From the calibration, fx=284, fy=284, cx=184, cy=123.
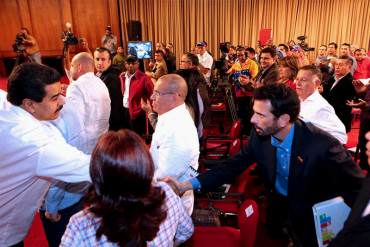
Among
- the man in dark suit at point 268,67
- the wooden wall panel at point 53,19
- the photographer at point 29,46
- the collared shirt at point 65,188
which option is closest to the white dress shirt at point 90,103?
the collared shirt at point 65,188

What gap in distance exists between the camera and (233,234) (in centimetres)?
143

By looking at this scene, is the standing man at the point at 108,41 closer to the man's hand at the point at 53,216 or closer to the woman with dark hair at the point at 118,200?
the man's hand at the point at 53,216

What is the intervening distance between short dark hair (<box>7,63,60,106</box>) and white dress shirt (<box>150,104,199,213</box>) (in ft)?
2.30

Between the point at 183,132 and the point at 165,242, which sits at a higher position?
the point at 183,132

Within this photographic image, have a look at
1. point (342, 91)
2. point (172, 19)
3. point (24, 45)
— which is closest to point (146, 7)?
point (172, 19)

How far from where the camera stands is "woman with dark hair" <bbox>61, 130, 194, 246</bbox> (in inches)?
35.3

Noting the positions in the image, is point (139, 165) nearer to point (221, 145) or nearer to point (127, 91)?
point (221, 145)

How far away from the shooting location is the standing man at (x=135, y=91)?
159 inches

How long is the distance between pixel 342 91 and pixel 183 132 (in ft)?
9.20

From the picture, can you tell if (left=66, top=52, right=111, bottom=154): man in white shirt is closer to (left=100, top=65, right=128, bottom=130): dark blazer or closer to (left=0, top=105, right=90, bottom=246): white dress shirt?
(left=100, top=65, right=128, bottom=130): dark blazer

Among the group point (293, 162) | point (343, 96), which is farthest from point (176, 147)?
point (343, 96)

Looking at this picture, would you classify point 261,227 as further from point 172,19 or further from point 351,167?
point 172,19

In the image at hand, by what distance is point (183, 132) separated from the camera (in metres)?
1.75

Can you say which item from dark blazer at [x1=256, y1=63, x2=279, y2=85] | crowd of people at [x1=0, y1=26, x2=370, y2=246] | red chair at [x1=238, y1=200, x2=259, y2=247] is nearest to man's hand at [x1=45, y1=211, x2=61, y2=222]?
crowd of people at [x1=0, y1=26, x2=370, y2=246]
